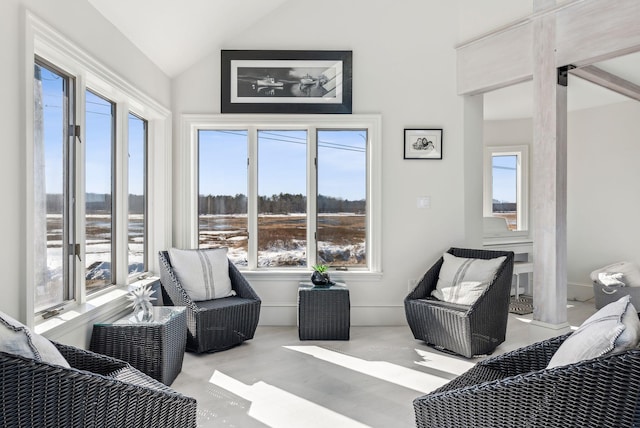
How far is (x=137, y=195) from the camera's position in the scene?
3.88 m

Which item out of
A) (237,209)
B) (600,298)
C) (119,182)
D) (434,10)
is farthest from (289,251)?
(600,298)

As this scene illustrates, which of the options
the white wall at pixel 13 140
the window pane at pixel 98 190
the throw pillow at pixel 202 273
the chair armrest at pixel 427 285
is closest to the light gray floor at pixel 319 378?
the chair armrest at pixel 427 285

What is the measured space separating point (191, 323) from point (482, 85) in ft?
10.8

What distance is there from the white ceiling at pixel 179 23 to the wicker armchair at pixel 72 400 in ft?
7.55

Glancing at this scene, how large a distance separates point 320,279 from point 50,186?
7.42ft

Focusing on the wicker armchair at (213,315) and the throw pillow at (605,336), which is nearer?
the throw pillow at (605,336)

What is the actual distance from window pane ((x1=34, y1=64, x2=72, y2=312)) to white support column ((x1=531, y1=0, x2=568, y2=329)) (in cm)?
340

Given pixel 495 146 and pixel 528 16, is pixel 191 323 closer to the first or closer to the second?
pixel 528 16

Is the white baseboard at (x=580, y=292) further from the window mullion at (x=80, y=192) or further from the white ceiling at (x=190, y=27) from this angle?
the window mullion at (x=80, y=192)

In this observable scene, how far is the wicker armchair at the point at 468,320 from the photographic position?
128 inches

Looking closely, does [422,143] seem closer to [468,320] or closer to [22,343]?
[468,320]

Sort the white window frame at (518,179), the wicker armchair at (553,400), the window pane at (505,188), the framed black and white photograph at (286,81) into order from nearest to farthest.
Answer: the wicker armchair at (553,400) < the framed black and white photograph at (286,81) < the white window frame at (518,179) < the window pane at (505,188)

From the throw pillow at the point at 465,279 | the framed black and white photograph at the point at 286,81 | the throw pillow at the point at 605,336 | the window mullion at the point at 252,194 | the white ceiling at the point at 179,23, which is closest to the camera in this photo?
the throw pillow at the point at 605,336

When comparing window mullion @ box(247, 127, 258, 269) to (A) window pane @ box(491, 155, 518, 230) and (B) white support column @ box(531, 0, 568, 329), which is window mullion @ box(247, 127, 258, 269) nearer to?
(B) white support column @ box(531, 0, 568, 329)
